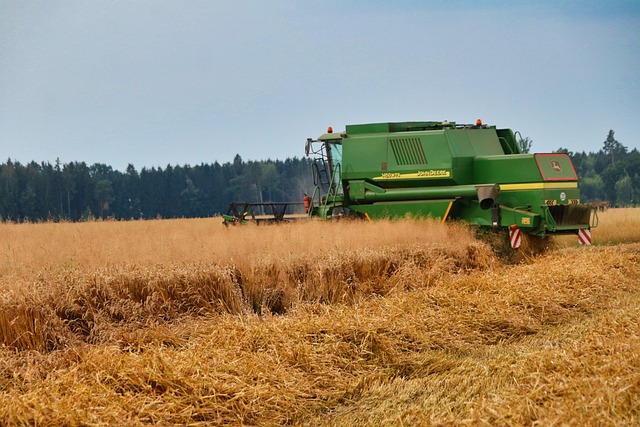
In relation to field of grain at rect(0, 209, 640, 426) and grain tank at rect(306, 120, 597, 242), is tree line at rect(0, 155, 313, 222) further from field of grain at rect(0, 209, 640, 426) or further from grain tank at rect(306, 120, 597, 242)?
field of grain at rect(0, 209, 640, 426)

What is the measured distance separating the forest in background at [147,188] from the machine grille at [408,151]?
4796 cm

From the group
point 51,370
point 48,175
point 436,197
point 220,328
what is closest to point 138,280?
point 220,328

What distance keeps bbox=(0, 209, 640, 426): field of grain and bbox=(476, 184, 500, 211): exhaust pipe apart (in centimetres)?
242

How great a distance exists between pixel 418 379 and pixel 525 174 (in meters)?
7.72

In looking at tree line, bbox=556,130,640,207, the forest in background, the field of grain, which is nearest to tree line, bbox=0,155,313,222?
the forest in background

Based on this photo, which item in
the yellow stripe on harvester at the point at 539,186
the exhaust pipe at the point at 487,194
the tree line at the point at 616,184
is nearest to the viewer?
the yellow stripe on harvester at the point at 539,186

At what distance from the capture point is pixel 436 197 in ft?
42.1

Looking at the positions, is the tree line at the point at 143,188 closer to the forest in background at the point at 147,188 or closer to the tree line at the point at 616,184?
the forest in background at the point at 147,188

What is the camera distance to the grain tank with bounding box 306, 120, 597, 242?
1232 centimetres

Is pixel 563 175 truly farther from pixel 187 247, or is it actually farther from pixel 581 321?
pixel 187 247

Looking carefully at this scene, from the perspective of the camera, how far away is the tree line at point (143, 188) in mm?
67938

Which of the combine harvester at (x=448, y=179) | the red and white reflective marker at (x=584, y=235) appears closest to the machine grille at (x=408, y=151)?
the combine harvester at (x=448, y=179)

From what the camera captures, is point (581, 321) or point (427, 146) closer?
point (581, 321)

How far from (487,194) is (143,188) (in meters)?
69.4
